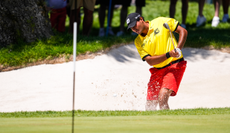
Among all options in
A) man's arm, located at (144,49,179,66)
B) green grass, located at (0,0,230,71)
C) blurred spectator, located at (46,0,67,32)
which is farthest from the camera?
blurred spectator, located at (46,0,67,32)

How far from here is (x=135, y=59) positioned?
810cm

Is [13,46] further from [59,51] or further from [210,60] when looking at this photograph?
[210,60]

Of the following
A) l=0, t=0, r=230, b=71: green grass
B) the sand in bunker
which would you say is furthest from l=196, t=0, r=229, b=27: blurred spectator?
the sand in bunker

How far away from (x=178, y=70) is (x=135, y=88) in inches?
87.2

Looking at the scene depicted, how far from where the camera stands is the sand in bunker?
611cm

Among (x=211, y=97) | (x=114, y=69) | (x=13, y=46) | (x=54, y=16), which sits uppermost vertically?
(x=54, y=16)

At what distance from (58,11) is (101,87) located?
329 cm

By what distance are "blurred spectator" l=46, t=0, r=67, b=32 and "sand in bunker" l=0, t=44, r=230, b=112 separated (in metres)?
2.08

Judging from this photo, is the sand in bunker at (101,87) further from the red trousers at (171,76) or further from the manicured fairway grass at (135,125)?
the manicured fairway grass at (135,125)

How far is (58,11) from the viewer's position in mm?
8977

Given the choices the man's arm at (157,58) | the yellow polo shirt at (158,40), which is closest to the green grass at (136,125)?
the man's arm at (157,58)

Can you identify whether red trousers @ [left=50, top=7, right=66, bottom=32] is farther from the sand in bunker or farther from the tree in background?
the sand in bunker

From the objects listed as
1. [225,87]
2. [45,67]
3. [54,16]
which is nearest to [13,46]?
[45,67]

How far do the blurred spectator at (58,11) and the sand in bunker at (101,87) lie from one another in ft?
6.81
